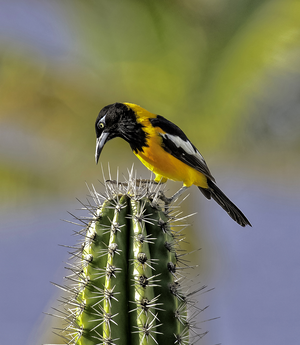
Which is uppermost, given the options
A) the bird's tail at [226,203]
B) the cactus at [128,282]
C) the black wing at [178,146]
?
the black wing at [178,146]

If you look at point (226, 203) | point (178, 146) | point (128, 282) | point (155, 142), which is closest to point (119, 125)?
point (155, 142)

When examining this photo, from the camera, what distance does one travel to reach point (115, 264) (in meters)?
0.96

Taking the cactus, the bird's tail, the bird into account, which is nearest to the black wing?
the bird

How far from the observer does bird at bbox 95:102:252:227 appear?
1.49 m

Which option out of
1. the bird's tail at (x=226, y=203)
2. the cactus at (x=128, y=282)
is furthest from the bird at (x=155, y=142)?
the cactus at (x=128, y=282)

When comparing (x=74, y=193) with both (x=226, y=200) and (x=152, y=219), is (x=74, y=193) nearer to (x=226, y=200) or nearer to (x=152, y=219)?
(x=226, y=200)

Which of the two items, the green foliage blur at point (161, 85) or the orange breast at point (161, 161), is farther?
the green foliage blur at point (161, 85)

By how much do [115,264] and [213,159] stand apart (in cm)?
234

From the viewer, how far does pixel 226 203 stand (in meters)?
1.66

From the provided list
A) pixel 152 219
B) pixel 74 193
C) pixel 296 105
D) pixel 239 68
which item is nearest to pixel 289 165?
pixel 296 105

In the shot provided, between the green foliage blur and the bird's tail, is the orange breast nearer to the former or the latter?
the bird's tail

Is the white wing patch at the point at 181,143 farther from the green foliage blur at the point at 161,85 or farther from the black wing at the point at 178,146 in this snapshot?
the green foliage blur at the point at 161,85

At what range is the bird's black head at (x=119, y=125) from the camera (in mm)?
1473

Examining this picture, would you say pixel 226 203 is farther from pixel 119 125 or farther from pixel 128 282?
pixel 128 282
